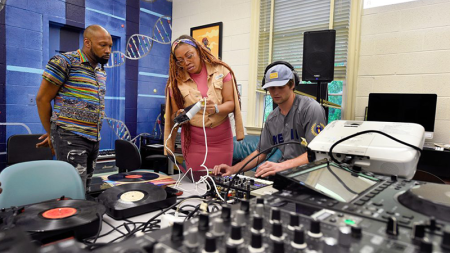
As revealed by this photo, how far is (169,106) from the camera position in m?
1.84

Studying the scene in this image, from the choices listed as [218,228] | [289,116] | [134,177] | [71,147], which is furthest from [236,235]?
[71,147]

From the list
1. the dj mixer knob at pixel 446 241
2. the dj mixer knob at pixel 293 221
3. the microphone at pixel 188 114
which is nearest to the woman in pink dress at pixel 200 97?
the microphone at pixel 188 114

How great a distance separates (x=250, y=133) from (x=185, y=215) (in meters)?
3.01

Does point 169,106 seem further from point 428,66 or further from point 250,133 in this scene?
point 428,66

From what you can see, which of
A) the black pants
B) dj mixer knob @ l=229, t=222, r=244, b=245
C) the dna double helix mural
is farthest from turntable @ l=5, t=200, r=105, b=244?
the dna double helix mural

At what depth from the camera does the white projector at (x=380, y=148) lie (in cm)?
81

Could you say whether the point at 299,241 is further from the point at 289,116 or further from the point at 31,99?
the point at 31,99

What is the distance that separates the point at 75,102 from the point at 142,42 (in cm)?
265

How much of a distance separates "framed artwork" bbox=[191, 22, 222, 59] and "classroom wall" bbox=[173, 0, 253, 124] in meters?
0.06

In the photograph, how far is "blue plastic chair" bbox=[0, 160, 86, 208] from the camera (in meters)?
1.36

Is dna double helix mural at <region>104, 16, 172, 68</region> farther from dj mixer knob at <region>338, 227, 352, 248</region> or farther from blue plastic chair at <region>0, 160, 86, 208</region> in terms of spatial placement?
dj mixer knob at <region>338, 227, 352, 248</region>

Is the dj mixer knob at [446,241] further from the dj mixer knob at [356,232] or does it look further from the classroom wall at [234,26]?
the classroom wall at [234,26]

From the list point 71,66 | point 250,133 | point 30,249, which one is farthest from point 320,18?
point 30,249

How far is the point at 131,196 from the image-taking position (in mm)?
1027
